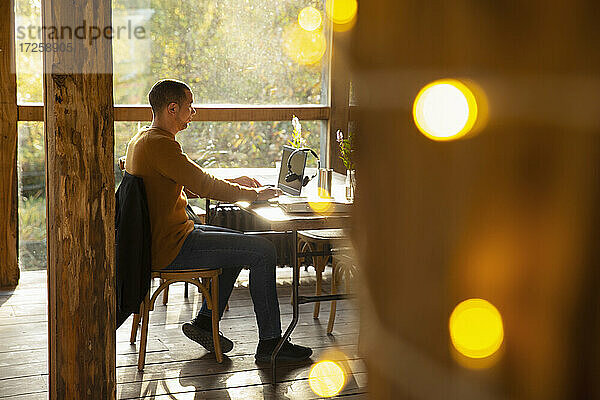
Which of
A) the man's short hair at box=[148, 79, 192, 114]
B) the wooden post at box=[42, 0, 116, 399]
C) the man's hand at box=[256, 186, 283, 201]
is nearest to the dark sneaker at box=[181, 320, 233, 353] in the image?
the man's hand at box=[256, 186, 283, 201]

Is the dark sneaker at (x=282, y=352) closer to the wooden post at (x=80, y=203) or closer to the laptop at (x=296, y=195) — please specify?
the laptop at (x=296, y=195)

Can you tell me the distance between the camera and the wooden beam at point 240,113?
5039mm

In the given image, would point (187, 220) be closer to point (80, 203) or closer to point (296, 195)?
point (296, 195)

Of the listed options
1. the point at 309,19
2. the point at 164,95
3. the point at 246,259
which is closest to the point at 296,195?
the point at 246,259

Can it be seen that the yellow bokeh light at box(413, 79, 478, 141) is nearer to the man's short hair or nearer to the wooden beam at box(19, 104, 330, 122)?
the man's short hair

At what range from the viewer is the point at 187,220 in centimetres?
348

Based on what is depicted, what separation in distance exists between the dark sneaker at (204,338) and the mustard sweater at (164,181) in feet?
1.51

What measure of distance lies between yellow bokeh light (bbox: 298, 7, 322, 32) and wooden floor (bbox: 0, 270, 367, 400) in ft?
7.66

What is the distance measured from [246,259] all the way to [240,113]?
2086 millimetres

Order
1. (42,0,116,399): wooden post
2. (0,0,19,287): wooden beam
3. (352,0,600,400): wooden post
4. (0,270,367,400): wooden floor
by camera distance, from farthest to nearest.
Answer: (0,0,19,287): wooden beam → (0,270,367,400): wooden floor → (42,0,116,399): wooden post → (352,0,600,400): wooden post

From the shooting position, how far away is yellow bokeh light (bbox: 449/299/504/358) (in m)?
0.16

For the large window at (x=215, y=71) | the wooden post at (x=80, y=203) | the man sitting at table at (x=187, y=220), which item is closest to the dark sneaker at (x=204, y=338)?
the man sitting at table at (x=187, y=220)


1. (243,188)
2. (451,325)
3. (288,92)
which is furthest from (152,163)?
(451,325)

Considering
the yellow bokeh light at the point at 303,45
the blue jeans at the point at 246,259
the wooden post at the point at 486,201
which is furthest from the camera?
the yellow bokeh light at the point at 303,45
